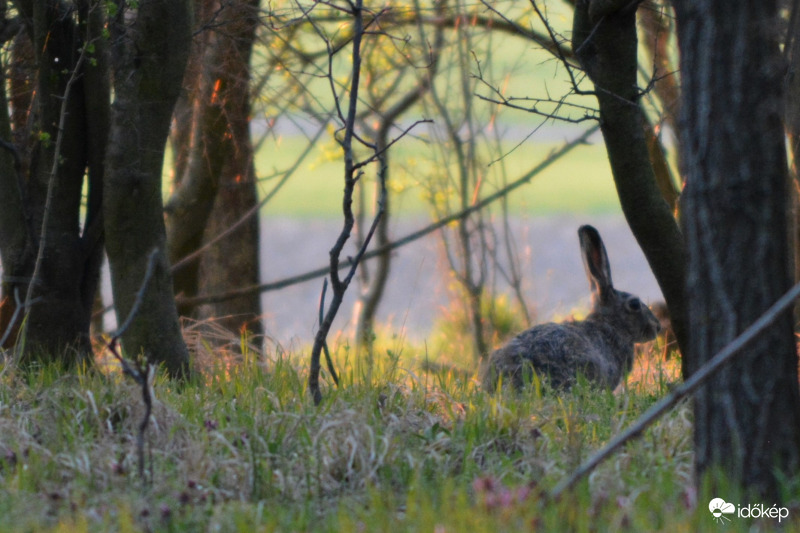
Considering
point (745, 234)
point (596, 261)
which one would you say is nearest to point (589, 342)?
point (596, 261)

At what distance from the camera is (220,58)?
7.07m

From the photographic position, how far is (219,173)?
7.53 m

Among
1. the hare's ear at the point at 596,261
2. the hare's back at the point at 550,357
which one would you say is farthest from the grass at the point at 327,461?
the hare's ear at the point at 596,261

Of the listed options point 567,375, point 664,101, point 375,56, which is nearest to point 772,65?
point 567,375

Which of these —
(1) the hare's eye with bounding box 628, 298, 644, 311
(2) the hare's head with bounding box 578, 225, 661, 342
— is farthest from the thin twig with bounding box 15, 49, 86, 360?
(1) the hare's eye with bounding box 628, 298, 644, 311

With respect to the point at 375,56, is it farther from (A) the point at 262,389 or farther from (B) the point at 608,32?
(A) the point at 262,389

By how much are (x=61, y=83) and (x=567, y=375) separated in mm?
3276

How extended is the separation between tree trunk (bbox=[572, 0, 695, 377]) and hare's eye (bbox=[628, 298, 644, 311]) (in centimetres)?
201

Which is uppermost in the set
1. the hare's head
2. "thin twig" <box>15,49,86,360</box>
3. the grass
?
"thin twig" <box>15,49,86,360</box>

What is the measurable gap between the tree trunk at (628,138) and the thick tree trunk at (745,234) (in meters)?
1.51

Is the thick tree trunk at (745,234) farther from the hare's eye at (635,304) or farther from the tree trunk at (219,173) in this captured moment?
the hare's eye at (635,304)

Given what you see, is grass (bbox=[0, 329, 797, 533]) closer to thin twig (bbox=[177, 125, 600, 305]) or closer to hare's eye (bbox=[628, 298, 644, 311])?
hare's eye (bbox=[628, 298, 644, 311])

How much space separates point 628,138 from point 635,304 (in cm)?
242

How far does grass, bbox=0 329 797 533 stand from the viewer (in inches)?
106
